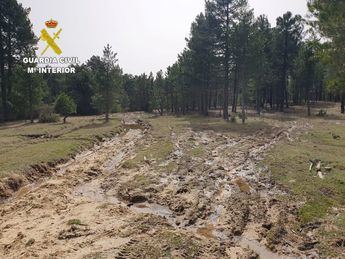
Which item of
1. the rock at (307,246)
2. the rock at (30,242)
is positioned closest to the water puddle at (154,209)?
the rock at (30,242)

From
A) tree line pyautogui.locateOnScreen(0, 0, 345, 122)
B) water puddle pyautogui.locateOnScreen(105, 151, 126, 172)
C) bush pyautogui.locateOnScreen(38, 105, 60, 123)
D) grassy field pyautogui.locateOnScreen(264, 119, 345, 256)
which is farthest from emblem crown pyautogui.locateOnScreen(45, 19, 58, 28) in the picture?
grassy field pyautogui.locateOnScreen(264, 119, 345, 256)

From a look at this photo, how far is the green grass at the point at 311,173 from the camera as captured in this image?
571 inches

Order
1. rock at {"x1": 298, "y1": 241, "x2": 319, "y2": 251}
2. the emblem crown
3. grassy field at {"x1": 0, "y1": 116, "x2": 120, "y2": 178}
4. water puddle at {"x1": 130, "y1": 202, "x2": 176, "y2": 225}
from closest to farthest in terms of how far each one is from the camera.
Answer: rock at {"x1": 298, "y1": 241, "x2": 319, "y2": 251}
water puddle at {"x1": 130, "y1": 202, "x2": 176, "y2": 225}
grassy field at {"x1": 0, "y1": 116, "x2": 120, "y2": 178}
the emblem crown

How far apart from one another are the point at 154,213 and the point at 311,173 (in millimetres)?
10170

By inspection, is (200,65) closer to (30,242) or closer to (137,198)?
(137,198)

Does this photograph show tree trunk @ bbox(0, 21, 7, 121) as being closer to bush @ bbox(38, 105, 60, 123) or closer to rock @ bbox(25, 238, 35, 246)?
bush @ bbox(38, 105, 60, 123)

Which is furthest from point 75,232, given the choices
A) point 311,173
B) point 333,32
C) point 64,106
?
point 64,106

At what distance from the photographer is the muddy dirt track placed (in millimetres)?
10836

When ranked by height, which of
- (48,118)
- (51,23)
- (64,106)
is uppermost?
(51,23)

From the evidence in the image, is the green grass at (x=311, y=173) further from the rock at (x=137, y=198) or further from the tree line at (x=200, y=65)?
the tree line at (x=200, y=65)

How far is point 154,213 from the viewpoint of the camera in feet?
47.1

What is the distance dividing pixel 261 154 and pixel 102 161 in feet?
39.3

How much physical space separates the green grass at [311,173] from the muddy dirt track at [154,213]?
867 millimetres

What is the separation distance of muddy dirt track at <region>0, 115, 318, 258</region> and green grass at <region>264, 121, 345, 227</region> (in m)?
0.87
